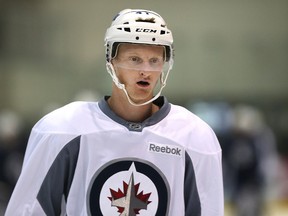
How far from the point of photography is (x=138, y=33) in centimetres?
296

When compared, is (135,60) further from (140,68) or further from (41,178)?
(41,178)

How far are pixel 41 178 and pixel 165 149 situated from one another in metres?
0.42

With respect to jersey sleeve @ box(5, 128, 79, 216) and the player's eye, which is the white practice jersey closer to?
jersey sleeve @ box(5, 128, 79, 216)

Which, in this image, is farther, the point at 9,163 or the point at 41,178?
the point at 9,163

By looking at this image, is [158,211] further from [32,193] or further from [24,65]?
[24,65]

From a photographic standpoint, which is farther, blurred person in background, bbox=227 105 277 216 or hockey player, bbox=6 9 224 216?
blurred person in background, bbox=227 105 277 216

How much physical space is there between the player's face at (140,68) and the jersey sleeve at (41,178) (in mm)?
268

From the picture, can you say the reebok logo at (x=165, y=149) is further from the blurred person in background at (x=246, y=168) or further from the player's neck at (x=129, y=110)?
the blurred person in background at (x=246, y=168)

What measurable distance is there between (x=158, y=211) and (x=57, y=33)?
11.7 metres

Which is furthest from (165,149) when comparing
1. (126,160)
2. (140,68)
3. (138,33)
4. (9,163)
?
(9,163)

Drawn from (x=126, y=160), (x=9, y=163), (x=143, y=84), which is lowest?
(x=9, y=163)

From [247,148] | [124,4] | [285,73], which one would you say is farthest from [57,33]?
[247,148]

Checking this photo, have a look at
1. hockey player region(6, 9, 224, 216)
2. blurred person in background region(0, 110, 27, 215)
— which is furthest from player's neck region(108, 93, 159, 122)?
blurred person in background region(0, 110, 27, 215)

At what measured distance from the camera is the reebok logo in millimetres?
2957
